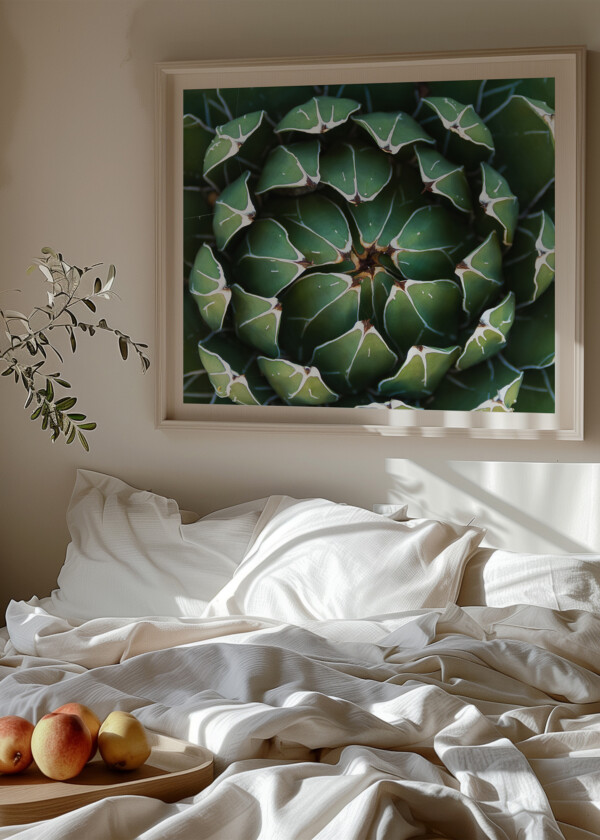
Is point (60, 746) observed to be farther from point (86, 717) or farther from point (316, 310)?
point (316, 310)

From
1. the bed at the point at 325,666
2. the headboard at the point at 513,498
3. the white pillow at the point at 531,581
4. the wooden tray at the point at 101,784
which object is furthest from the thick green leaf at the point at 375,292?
the wooden tray at the point at 101,784

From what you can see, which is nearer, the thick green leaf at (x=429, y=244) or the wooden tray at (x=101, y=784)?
the wooden tray at (x=101, y=784)

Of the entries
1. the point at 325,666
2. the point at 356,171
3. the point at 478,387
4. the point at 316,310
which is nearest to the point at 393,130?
the point at 356,171

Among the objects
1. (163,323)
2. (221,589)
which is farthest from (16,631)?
(163,323)

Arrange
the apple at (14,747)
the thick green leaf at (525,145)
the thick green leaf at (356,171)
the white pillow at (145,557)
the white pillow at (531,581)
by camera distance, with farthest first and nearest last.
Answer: the thick green leaf at (356,171) < the thick green leaf at (525,145) < the white pillow at (145,557) < the white pillow at (531,581) < the apple at (14,747)

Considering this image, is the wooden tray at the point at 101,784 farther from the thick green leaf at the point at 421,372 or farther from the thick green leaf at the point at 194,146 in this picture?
A: the thick green leaf at the point at 194,146

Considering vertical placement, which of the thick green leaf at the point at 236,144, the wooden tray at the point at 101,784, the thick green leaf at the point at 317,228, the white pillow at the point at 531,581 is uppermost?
the thick green leaf at the point at 236,144

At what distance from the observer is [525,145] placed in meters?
2.76

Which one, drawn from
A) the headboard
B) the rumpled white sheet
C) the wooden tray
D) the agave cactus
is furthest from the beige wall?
the wooden tray

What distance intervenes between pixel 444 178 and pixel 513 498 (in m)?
1.03

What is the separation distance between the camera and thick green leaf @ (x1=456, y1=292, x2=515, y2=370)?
2785 mm

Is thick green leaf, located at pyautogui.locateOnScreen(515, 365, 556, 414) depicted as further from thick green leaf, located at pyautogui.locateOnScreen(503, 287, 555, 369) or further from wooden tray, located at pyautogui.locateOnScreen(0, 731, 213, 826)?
wooden tray, located at pyautogui.locateOnScreen(0, 731, 213, 826)

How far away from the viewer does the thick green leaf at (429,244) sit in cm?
282

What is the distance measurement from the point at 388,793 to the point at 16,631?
4.44ft
